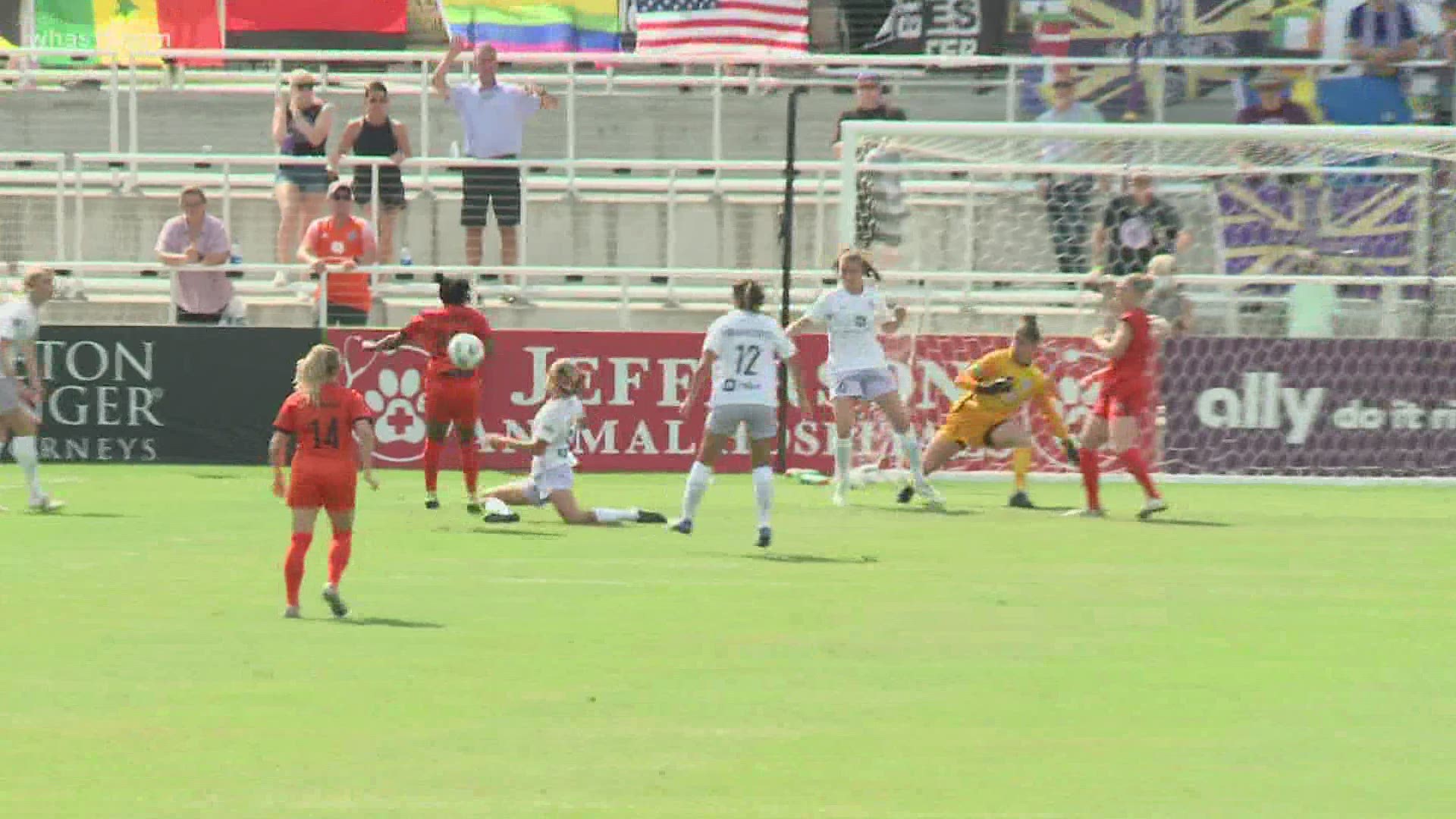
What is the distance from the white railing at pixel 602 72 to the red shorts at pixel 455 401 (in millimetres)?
7606

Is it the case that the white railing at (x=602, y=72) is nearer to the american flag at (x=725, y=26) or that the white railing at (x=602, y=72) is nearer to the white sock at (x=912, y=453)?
the american flag at (x=725, y=26)

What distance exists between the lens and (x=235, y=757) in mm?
10000

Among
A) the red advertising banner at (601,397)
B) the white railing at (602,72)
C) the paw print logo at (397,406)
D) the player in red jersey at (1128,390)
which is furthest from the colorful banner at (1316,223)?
the paw print logo at (397,406)

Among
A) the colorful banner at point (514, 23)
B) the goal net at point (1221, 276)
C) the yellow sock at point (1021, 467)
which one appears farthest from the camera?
the colorful banner at point (514, 23)

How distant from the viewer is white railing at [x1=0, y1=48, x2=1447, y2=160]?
2833 centimetres

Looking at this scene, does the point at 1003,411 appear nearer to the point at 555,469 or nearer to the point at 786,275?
the point at 786,275

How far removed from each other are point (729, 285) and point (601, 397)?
230 cm

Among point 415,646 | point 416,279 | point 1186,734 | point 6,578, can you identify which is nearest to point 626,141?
point 416,279

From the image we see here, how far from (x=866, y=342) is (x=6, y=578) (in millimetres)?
7822

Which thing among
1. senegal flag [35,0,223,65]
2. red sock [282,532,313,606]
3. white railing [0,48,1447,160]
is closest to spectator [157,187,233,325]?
white railing [0,48,1447,160]

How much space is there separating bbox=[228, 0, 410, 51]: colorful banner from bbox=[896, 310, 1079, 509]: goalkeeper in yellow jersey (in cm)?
1231

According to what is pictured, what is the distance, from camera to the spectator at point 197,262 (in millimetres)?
25297

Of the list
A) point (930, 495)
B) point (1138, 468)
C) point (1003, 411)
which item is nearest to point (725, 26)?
point (1003, 411)

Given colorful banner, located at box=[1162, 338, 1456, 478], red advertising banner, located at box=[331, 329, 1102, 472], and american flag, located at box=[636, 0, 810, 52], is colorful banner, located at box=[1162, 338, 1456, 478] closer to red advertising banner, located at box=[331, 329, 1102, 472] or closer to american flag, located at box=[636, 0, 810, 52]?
red advertising banner, located at box=[331, 329, 1102, 472]
